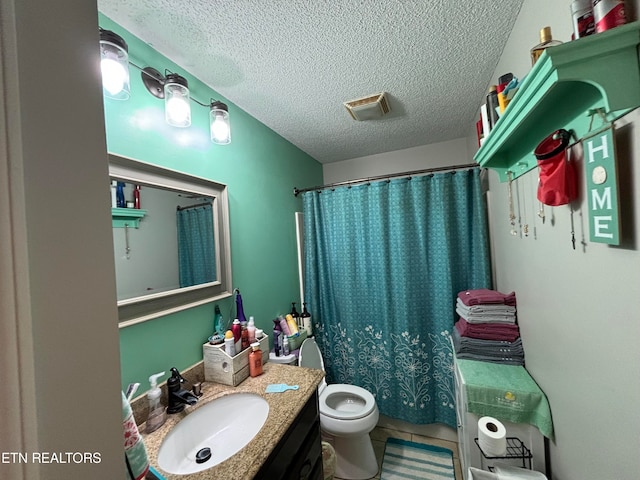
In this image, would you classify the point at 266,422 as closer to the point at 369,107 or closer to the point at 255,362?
the point at 255,362

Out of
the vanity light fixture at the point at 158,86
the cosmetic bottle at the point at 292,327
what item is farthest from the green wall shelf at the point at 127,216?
the cosmetic bottle at the point at 292,327

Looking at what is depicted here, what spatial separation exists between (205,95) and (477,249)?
1.93 meters

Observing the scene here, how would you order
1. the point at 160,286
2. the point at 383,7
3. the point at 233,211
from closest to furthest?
1. the point at 383,7
2. the point at 160,286
3. the point at 233,211

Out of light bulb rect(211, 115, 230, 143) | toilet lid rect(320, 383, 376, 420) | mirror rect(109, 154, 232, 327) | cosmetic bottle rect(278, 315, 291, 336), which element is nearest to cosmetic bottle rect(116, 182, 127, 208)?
mirror rect(109, 154, 232, 327)

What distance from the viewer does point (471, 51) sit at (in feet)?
3.88

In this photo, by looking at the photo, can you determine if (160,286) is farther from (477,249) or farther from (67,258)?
(477,249)

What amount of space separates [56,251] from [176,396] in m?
0.89

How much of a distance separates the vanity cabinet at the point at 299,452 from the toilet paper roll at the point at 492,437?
682mm

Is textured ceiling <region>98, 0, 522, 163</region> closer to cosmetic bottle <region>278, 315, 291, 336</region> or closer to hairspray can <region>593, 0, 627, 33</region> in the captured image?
hairspray can <region>593, 0, 627, 33</region>

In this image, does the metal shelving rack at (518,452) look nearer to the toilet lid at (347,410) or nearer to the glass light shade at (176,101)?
the toilet lid at (347,410)

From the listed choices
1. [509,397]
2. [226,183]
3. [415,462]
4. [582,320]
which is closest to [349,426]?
[415,462]

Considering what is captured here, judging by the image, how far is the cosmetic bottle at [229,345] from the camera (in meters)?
1.17

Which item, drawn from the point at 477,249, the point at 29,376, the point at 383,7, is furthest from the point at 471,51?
the point at 29,376

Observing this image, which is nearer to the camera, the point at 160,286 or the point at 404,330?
the point at 160,286
